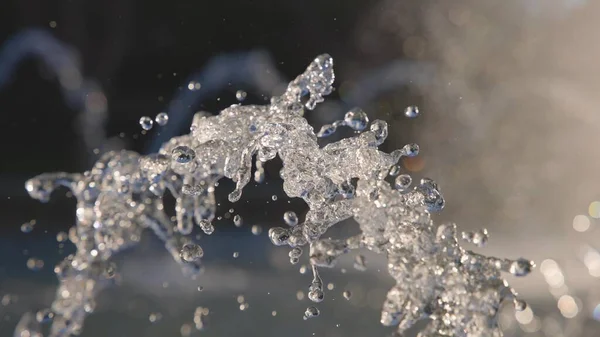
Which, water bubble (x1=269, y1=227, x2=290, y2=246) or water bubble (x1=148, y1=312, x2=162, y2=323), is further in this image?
water bubble (x1=148, y1=312, x2=162, y2=323)

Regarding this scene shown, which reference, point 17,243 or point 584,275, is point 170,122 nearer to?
point 17,243

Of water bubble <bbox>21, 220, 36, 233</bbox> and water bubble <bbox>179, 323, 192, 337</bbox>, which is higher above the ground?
water bubble <bbox>21, 220, 36, 233</bbox>

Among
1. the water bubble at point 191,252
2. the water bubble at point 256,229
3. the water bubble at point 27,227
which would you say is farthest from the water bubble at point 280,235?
the water bubble at point 27,227

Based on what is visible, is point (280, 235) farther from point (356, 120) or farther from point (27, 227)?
point (27, 227)

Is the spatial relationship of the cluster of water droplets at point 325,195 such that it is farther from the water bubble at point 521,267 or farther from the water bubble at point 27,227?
the water bubble at point 27,227

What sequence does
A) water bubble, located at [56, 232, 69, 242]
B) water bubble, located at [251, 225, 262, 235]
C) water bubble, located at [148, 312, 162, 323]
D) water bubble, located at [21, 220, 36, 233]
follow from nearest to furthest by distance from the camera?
1. water bubble, located at [148, 312, 162, 323]
2. water bubble, located at [251, 225, 262, 235]
3. water bubble, located at [56, 232, 69, 242]
4. water bubble, located at [21, 220, 36, 233]

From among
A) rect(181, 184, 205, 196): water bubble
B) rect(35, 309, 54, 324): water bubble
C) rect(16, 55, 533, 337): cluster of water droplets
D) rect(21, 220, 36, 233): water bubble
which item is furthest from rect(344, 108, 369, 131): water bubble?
rect(21, 220, 36, 233): water bubble

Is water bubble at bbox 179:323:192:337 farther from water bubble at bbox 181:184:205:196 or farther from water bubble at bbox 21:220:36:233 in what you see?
water bubble at bbox 21:220:36:233
